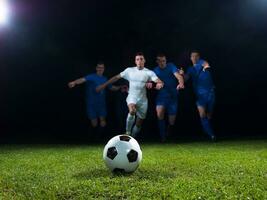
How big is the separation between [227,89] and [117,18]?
4.27 m

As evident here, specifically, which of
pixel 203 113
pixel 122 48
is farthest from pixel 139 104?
pixel 122 48

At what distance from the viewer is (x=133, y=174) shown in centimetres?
615

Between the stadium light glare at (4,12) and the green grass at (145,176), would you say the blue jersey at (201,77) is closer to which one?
the green grass at (145,176)

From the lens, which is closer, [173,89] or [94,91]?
[173,89]

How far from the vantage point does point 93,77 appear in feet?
41.2

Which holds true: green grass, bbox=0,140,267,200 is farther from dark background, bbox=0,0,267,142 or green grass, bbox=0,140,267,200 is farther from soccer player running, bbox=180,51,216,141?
dark background, bbox=0,0,267,142

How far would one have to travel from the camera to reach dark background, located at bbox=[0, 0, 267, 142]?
15.6 metres

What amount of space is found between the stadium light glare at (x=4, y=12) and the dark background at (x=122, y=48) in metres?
0.23

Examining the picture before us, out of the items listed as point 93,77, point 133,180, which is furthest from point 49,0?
point 133,180

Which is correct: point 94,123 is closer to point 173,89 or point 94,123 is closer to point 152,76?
point 173,89

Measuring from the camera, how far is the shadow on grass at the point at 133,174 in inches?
235

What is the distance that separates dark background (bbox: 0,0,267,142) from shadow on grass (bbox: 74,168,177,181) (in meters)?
8.66

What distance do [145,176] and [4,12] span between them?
10848 mm

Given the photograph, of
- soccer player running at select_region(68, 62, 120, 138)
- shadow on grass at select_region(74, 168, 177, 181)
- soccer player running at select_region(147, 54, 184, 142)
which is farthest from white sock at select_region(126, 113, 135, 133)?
shadow on grass at select_region(74, 168, 177, 181)
